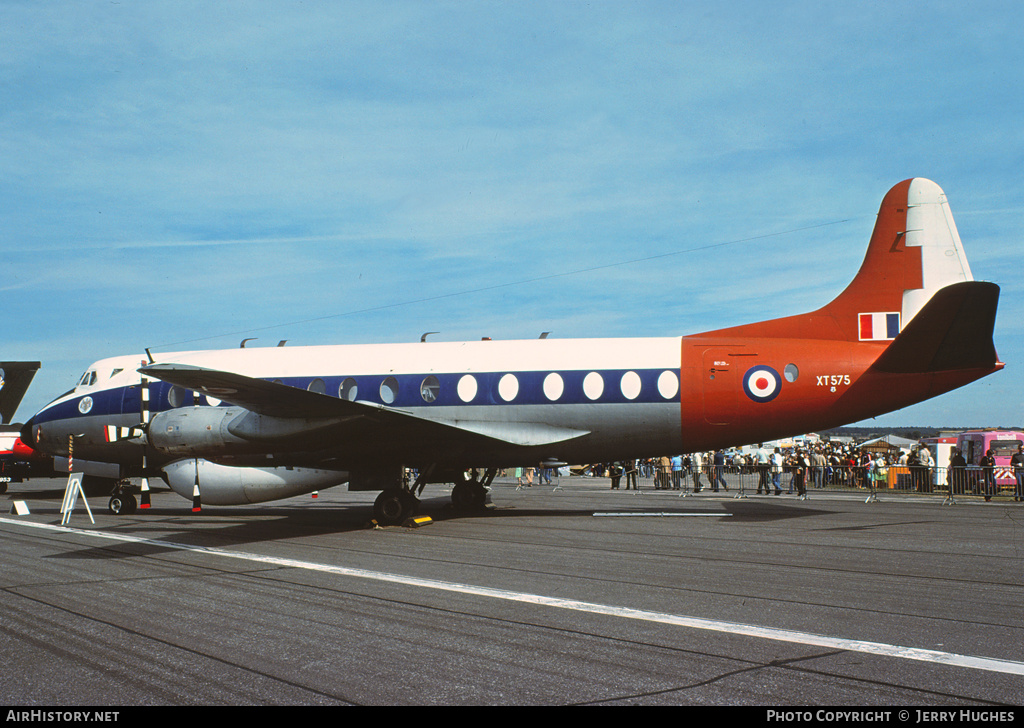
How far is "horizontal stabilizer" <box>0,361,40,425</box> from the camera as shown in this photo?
132 feet

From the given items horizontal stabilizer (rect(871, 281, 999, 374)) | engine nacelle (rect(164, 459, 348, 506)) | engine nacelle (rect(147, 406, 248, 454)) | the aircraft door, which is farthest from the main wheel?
horizontal stabilizer (rect(871, 281, 999, 374))

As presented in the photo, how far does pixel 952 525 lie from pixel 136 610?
15.2m

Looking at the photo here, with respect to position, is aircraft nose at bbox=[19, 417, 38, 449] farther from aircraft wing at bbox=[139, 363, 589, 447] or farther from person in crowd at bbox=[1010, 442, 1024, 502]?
person in crowd at bbox=[1010, 442, 1024, 502]

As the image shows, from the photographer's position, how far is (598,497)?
26.4 m

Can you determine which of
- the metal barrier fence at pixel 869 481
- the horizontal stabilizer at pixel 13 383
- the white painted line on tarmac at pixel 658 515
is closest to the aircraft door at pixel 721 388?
the white painted line on tarmac at pixel 658 515

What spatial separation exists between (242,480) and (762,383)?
12.0 metres

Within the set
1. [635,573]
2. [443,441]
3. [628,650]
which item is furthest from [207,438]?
[628,650]

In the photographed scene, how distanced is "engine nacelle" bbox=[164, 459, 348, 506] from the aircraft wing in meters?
3.41

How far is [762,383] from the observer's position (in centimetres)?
1617

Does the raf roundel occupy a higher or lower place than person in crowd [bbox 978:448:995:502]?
higher

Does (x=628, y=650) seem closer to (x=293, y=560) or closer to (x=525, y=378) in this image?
(x=293, y=560)

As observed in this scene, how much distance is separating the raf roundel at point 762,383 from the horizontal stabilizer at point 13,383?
3854 centimetres

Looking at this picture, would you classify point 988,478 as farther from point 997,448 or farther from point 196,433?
point 196,433

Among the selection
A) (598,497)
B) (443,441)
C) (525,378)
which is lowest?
(598,497)
